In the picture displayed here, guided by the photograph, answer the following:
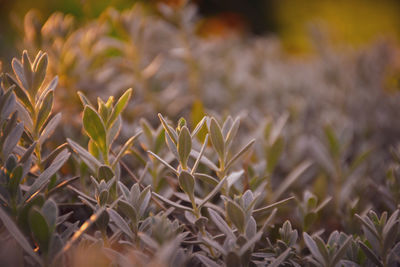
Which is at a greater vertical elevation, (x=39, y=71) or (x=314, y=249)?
(x=39, y=71)

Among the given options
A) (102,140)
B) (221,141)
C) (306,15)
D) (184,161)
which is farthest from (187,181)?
(306,15)

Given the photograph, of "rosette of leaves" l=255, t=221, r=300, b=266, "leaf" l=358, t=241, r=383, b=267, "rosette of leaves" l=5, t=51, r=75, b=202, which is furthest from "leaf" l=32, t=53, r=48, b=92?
"leaf" l=358, t=241, r=383, b=267

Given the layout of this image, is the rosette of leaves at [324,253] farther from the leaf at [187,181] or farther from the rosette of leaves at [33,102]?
the rosette of leaves at [33,102]

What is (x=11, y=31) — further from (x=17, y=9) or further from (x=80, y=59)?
(x=80, y=59)

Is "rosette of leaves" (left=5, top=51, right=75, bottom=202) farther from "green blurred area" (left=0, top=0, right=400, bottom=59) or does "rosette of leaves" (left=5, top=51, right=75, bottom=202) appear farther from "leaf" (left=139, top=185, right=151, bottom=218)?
"green blurred area" (left=0, top=0, right=400, bottom=59)

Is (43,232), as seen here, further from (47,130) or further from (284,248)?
(284,248)

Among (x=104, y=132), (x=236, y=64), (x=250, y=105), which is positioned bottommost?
(x=250, y=105)

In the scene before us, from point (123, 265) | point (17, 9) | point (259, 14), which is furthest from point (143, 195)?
point (259, 14)
